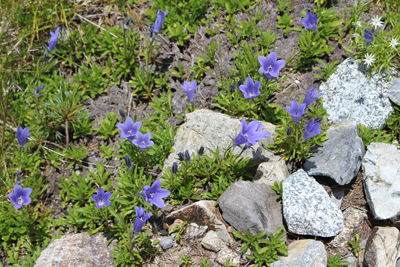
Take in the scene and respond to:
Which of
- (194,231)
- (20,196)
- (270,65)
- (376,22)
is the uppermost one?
(376,22)

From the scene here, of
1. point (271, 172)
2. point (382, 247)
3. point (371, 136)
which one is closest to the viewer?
point (382, 247)

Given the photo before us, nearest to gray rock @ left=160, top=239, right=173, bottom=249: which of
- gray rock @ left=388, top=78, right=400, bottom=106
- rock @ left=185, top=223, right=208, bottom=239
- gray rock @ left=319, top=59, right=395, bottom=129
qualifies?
rock @ left=185, top=223, right=208, bottom=239

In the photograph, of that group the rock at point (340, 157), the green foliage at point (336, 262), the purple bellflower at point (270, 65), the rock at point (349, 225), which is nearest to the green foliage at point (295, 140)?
the rock at point (340, 157)

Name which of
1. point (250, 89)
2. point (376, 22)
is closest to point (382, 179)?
point (250, 89)

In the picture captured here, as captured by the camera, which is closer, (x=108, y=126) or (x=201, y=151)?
(x=201, y=151)

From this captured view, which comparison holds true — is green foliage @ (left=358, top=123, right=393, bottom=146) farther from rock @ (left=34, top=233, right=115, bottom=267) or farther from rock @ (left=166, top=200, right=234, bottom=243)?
rock @ (left=34, top=233, right=115, bottom=267)

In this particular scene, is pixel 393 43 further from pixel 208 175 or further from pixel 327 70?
pixel 208 175
